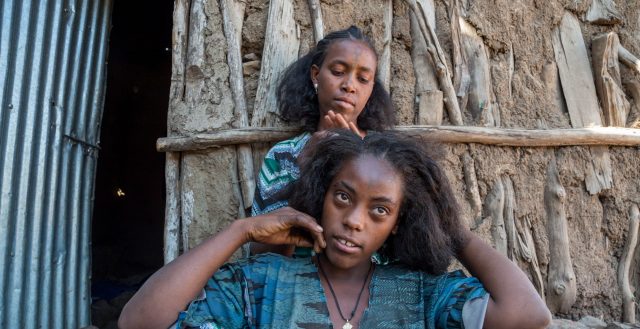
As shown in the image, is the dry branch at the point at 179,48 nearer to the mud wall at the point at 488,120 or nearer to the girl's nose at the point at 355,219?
the mud wall at the point at 488,120

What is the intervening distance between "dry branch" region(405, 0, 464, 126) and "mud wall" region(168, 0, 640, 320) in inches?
1.5

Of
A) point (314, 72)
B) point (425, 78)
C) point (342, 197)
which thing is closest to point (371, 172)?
point (342, 197)

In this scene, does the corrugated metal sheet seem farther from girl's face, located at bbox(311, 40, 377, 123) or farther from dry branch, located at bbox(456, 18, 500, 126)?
dry branch, located at bbox(456, 18, 500, 126)

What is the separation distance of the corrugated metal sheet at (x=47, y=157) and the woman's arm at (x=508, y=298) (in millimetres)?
2201

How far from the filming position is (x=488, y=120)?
2.78m

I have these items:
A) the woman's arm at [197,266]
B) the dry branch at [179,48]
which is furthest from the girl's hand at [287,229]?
the dry branch at [179,48]

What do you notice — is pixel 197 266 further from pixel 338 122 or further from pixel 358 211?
pixel 338 122

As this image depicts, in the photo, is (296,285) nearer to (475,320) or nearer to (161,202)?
Answer: (475,320)

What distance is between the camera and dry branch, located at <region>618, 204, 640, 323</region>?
9.29 feet

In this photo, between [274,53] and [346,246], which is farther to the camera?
[274,53]

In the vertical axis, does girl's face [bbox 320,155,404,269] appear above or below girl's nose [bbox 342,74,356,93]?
below

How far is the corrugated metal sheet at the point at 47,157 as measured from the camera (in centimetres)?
278

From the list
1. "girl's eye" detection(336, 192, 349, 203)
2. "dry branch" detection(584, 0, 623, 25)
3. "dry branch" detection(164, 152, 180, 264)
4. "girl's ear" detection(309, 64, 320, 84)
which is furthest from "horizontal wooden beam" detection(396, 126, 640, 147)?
"dry branch" detection(164, 152, 180, 264)

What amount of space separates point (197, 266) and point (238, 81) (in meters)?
1.30
